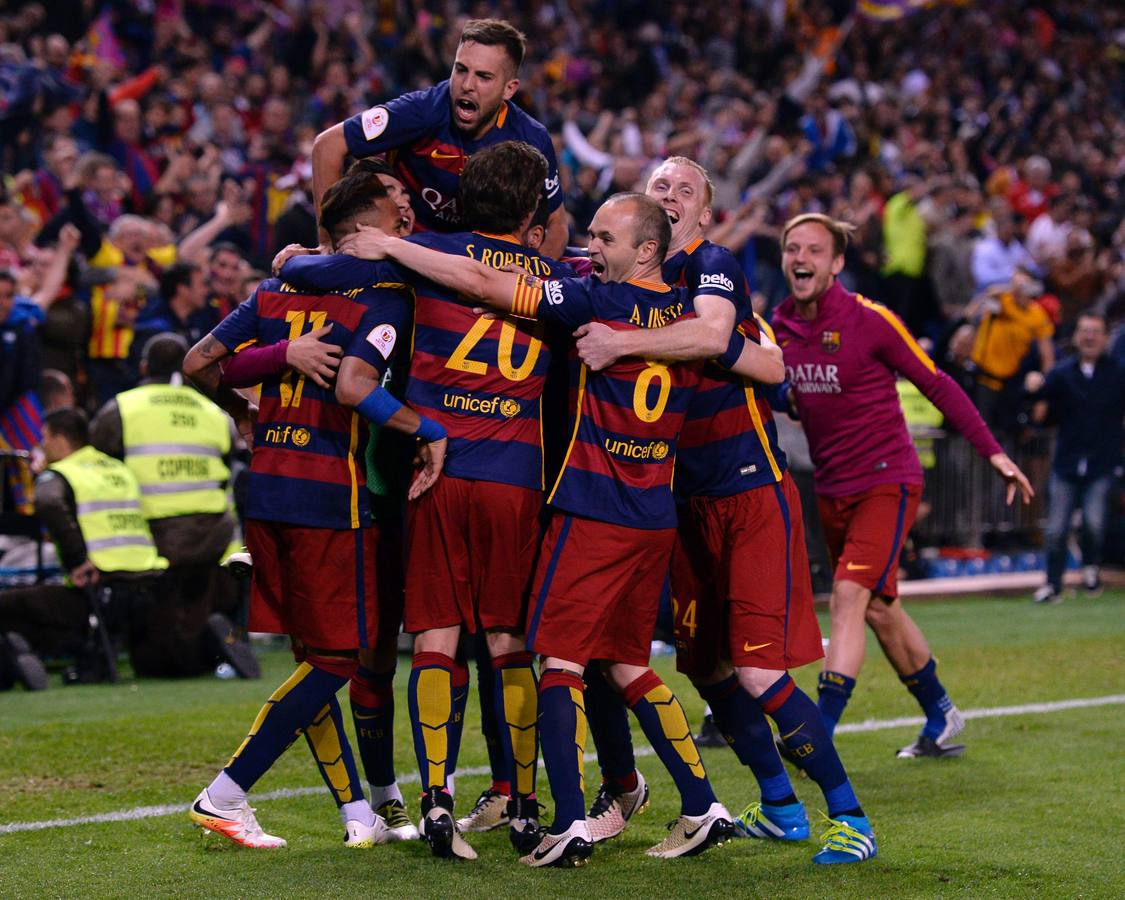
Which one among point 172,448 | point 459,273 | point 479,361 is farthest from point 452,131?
point 172,448

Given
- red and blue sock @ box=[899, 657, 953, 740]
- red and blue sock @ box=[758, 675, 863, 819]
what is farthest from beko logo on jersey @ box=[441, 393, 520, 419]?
red and blue sock @ box=[899, 657, 953, 740]

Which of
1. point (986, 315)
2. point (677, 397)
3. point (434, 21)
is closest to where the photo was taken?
point (677, 397)

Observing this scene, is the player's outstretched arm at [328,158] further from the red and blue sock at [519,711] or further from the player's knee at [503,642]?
the red and blue sock at [519,711]

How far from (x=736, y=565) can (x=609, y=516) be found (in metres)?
0.64

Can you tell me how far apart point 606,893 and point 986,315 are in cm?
1300

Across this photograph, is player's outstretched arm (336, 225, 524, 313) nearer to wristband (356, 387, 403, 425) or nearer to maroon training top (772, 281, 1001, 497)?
wristband (356, 387, 403, 425)

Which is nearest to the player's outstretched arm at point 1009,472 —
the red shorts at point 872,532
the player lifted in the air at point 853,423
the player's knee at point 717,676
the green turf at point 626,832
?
the player lifted in the air at point 853,423

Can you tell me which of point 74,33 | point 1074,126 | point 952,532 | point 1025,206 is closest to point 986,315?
point 952,532

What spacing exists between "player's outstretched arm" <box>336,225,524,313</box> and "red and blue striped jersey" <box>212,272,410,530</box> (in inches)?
5.7

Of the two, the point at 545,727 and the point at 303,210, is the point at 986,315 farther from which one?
the point at 545,727

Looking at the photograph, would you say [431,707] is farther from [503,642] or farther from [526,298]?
[526,298]

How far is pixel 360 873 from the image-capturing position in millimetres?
5305

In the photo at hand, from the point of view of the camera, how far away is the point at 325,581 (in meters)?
5.61

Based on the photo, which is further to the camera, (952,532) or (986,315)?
(986,315)
